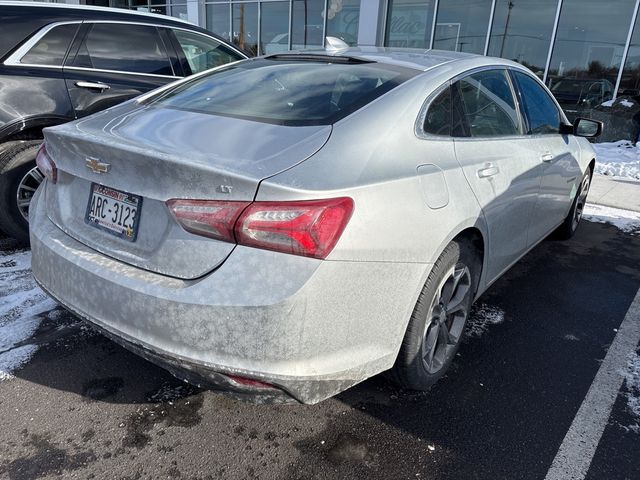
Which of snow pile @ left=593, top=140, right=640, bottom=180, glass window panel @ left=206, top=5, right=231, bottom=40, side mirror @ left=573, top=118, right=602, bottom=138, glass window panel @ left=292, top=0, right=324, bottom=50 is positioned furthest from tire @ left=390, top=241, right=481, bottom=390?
glass window panel @ left=206, top=5, right=231, bottom=40

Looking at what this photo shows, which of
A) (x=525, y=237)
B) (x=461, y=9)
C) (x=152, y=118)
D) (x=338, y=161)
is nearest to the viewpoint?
(x=338, y=161)

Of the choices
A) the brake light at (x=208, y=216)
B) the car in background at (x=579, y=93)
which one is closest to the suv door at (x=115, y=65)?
the brake light at (x=208, y=216)

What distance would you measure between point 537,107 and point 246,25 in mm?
14510

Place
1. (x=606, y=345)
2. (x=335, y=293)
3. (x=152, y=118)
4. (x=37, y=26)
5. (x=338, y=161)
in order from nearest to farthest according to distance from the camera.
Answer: (x=335, y=293) < (x=338, y=161) < (x=152, y=118) < (x=606, y=345) < (x=37, y=26)

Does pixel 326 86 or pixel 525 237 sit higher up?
pixel 326 86

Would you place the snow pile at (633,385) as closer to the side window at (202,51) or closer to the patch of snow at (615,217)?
the patch of snow at (615,217)

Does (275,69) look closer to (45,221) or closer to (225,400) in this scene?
(45,221)

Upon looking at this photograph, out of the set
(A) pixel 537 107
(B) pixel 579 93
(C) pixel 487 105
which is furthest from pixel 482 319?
(B) pixel 579 93

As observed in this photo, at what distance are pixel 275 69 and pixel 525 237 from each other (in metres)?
1.97

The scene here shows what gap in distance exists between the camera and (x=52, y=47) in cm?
409

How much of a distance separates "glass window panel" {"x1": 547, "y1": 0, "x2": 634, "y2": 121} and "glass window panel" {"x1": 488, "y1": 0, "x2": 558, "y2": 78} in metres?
0.24

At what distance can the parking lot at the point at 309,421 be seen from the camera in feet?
6.93

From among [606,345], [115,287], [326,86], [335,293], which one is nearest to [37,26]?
[326,86]

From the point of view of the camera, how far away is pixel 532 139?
3340 millimetres
